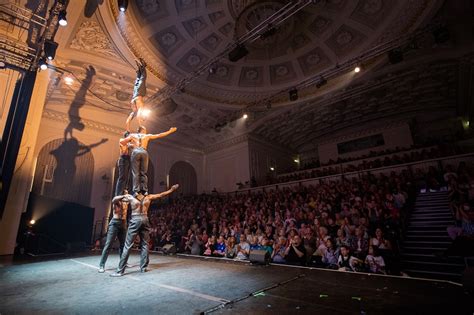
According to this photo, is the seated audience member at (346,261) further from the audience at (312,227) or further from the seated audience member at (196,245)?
the seated audience member at (196,245)

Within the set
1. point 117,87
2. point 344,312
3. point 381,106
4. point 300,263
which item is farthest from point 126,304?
point 381,106

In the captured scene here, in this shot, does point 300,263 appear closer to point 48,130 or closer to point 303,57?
point 303,57

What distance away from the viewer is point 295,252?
6000 millimetres

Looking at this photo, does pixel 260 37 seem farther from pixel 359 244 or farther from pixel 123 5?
pixel 359 244

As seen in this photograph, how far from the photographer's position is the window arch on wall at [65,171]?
11.6 metres

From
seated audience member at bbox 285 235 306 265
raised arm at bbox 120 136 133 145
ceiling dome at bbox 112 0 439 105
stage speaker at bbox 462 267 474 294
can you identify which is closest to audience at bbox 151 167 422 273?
seated audience member at bbox 285 235 306 265

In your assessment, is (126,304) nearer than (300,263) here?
Yes

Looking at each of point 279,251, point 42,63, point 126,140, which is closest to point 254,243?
point 279,251

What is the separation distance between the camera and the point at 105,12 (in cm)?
813

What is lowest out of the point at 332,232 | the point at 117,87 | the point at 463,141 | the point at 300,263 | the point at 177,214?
the point at 300,263

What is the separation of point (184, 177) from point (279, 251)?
13039 millimetres

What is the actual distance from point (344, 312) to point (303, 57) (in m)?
12.4

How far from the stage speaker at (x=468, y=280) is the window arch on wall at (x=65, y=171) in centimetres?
1460

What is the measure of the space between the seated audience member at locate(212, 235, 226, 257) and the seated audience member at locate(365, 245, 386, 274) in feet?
14.2
